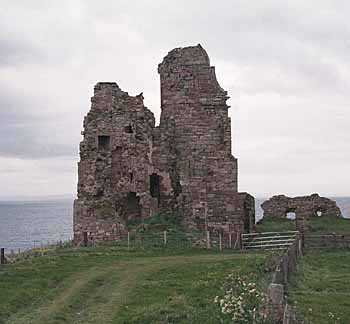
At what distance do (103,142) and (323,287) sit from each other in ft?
60.9

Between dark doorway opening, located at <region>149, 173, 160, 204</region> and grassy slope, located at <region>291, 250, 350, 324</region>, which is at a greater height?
dark doorway opening, located at <region>149, 173, 160, 204</region>

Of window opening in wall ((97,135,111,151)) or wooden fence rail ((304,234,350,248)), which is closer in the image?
wooden fence rail ((304,234,350,248))

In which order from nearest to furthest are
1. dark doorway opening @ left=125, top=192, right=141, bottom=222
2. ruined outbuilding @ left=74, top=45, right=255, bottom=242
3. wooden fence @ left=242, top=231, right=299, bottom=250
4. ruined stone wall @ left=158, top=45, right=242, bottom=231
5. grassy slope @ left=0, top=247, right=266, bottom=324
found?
grassy slope @ left=0, top=247, right=266, bottom=324 < wooden fence @ left=242, top=231, right=299, bottom=250 < ruined outbuilding @ left=74, top=45, right=255, bottom=242 < ruined stone wall @ left=158, top=45, right=242, bottom=231 < dark doorway opening @ left=125, top=192, right=141, bottom=222


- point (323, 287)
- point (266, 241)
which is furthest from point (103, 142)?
point (323, 287)

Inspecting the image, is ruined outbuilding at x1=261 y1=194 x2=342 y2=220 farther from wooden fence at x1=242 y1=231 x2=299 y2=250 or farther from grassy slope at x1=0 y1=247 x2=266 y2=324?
grassy slope at x1=0 y1=247 x2=266 y2=324

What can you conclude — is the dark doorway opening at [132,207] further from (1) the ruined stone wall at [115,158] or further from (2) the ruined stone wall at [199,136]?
(2) the ruined stone wall at [199,136]

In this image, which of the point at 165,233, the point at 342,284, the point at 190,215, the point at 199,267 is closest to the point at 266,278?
the point at 342,284

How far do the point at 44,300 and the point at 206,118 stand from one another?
1987 centimetres

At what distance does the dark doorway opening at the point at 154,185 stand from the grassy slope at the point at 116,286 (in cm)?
840

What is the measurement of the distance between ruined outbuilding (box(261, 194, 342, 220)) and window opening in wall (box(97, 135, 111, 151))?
1545 centimetres

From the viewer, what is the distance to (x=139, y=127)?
36.0 metres

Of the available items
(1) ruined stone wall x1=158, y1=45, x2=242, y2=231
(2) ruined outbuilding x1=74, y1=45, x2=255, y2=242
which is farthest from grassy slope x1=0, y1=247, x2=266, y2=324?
(1) ruined stone wall x1=158, y1=45, x2=242, y2=231

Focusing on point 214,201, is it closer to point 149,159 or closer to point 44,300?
point 149,159

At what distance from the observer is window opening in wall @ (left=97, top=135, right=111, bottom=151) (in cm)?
3581
